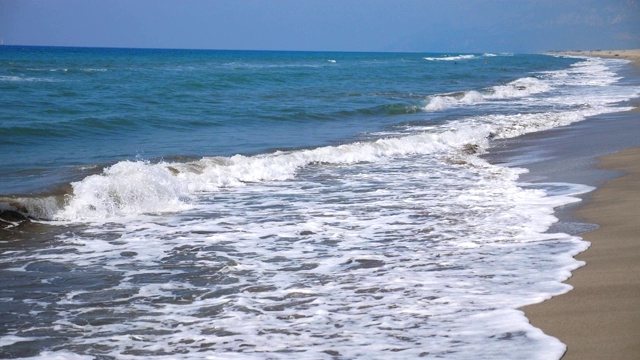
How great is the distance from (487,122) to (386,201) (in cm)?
1117

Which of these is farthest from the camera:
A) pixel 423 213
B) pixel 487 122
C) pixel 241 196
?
pixel 487 122

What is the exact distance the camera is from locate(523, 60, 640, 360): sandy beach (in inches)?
172

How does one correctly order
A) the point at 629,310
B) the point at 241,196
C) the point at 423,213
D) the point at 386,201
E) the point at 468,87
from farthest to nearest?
1. the point at 468,87
2. the point at 241,196
3. the point at 386,201
4. the point at 423,213
5. the point at 629,310

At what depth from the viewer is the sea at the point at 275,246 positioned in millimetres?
4945

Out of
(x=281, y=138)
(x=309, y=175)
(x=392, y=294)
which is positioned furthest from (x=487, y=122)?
(x=392, y=294)

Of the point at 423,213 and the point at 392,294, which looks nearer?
the point at 392,294

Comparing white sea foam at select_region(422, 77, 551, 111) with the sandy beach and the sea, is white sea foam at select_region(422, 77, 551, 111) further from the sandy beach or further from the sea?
the sandy beach

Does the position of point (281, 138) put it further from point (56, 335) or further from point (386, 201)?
point (56, 335)

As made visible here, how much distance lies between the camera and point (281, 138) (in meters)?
17.4

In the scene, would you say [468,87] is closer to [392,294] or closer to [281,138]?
[281,138]

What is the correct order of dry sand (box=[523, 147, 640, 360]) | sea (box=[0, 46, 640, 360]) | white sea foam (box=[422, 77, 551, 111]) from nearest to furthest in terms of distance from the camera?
dry sand (box=[523, 147, 640, 360]) < sea (box=[0, 46, 640, 360]) < white sea foam (box=[422, 77, 551, 111])

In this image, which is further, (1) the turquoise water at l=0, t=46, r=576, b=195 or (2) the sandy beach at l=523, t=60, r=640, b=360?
(1) the turquoise water at l=0, t=46, r=576, b=195

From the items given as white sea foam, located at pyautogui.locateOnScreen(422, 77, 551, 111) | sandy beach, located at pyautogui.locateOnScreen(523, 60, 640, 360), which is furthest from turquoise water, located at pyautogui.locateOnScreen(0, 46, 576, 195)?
sandy beach, located at pyautogui.locateOnScreen(523, 60, 640, 360)

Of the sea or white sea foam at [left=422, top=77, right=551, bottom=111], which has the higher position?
white sea foam at [left=422, top=77, right=551, bottom=111]
